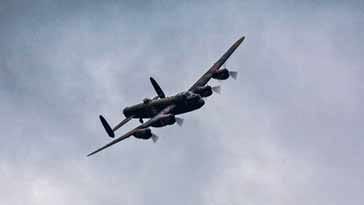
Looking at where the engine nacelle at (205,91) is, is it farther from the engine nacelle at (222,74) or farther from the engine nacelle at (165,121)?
the engine nacelle at (165,121)

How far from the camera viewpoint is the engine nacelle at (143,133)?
107188mm

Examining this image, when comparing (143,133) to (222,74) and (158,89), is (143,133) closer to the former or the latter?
(158,89)

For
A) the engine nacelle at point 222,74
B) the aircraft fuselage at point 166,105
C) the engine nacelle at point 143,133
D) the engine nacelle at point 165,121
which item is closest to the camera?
the engine nacelle at point 165,121

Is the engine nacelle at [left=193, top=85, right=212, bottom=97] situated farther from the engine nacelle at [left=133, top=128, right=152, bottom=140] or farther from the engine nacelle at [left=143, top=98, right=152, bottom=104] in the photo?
the engine nacelle at [left=133, top=128, right=152, bottom=140]

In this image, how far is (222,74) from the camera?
117 meters

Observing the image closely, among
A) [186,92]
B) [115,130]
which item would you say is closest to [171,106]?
[186,92]

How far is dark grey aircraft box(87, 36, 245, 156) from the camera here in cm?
10725

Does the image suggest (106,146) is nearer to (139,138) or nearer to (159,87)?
(139,138)

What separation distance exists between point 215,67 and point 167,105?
13680mm

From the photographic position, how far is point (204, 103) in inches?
4454

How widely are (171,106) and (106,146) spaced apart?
13521 millimetres

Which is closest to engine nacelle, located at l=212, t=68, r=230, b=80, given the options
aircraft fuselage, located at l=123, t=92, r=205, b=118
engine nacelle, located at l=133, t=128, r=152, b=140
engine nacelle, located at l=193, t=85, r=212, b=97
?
engine nacelle, located at l=193, t=85, r=212, b=97

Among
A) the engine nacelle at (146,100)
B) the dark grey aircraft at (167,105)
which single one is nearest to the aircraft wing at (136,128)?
the dark grey aircraft at (167,105)

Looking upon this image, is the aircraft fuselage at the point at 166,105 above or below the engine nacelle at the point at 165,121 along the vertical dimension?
above
